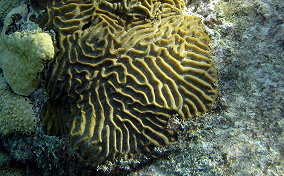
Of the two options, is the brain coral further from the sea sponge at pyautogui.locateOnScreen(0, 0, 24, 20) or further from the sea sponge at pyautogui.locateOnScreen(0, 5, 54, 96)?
the sea sponge at pyautogui.locateOnScreen(0, 0, 24, 20)

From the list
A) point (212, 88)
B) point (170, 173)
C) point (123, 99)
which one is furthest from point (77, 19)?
point (170, 173)

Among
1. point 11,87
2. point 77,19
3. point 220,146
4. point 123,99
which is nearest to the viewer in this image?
point 220,146

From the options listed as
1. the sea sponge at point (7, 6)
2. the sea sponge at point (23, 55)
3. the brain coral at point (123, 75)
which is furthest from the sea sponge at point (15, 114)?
the sea sponge at point (7, 6)

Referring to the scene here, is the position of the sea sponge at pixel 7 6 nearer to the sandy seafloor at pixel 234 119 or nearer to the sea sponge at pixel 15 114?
the sea sponge at pixel 15 114

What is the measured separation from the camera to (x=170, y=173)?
3.10 meters

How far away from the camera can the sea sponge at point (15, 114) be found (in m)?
3.85

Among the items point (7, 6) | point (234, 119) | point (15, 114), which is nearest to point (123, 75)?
point (234, 119)

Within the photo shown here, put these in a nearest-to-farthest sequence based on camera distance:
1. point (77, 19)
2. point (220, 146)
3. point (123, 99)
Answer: point (220, 146)
point (123, 99)
point (77, 19)

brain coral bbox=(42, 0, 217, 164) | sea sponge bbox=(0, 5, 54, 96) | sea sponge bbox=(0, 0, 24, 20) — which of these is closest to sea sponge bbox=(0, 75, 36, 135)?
sea sponge bbox=(0, 5, 54, 96)

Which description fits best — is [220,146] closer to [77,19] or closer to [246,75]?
[246,75]

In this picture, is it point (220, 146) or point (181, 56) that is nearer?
point (220, 146)

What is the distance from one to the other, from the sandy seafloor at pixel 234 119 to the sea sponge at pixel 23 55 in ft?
1.01

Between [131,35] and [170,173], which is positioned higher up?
[131,35]

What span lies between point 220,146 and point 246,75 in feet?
3.25
